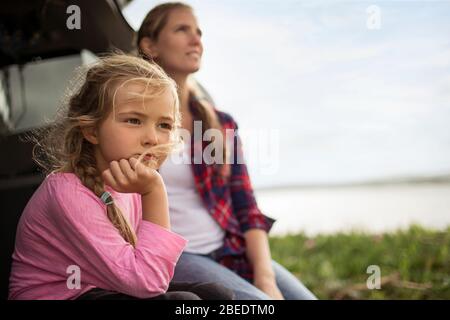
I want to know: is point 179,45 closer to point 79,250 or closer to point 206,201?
point 206,201

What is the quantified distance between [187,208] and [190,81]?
0.28 meters

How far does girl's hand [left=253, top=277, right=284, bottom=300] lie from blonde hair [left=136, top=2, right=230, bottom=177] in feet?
0.85

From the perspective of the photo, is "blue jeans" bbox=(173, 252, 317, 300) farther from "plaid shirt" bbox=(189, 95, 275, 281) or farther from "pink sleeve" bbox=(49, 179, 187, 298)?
"pink sleeve" bbox=(49, 179, 187, 298)

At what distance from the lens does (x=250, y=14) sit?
1211mm

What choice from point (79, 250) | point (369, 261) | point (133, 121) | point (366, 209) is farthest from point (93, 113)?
point (366, 209)

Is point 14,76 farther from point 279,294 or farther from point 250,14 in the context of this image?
point 279,294

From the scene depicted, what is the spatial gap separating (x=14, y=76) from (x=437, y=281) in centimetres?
144

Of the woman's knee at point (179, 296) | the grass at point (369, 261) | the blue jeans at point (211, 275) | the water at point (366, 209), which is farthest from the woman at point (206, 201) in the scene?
the water at point (366, 209)

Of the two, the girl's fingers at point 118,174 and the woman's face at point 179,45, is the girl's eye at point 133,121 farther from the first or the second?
the woman's face at point 179,45

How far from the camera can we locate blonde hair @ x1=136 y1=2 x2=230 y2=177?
126 cm

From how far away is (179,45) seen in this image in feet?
4.14

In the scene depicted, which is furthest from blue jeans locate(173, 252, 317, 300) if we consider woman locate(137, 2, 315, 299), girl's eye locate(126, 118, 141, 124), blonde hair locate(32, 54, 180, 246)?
girl's eye locate(126, 118, 141, 124)

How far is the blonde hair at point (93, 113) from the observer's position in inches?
38.9

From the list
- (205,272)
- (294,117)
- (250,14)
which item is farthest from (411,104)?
(205,272)
